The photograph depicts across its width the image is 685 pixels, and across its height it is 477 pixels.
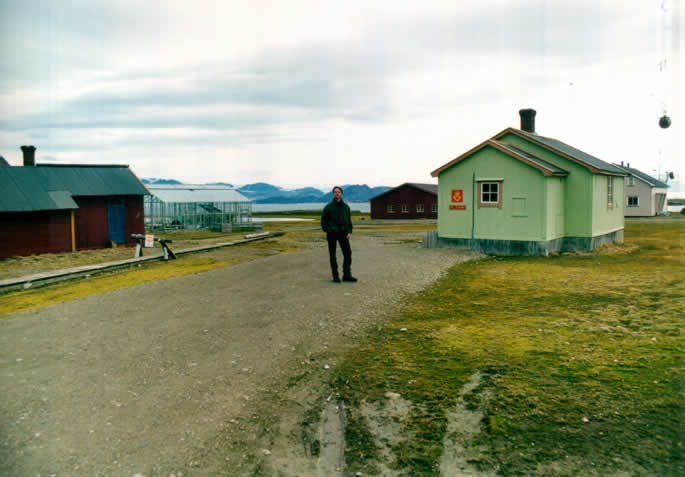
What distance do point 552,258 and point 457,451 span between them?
17655 mm

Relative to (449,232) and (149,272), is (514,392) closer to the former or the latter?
(149,272)

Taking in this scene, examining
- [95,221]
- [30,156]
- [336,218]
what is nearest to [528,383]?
[336,218]

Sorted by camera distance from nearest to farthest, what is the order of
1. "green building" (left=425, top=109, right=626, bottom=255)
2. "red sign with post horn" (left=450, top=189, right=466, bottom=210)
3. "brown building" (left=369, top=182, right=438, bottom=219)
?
1. "green building" (left=425, top=109, right=626, bottom=255)
2. "red sign with post horn" (left=450, top=189, right=466, bottom=210)
3. "brown building" (left=369, top=182, right=438, bottom=219)

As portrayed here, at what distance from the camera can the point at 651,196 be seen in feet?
196

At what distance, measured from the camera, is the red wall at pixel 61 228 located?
22688 mm

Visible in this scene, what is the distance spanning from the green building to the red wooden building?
17733 millimetres

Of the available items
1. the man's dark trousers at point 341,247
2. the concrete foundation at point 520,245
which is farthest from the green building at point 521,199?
the man's dark trousers at point 341,247

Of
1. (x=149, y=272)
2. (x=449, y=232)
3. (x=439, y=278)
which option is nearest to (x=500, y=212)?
(x=449, y=232)

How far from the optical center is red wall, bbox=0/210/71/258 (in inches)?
886

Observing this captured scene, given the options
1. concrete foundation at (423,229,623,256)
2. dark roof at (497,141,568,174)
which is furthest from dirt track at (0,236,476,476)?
dark roof at (497,141,568,174)

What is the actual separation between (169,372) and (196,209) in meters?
42.0

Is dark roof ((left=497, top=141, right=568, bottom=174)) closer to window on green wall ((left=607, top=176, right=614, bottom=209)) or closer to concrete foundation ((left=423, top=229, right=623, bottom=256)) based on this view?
concrete foundation ((left=423, top=229, right=623, bottom=256))

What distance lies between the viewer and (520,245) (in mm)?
21719

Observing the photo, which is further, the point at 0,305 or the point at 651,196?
the point at 651,196
